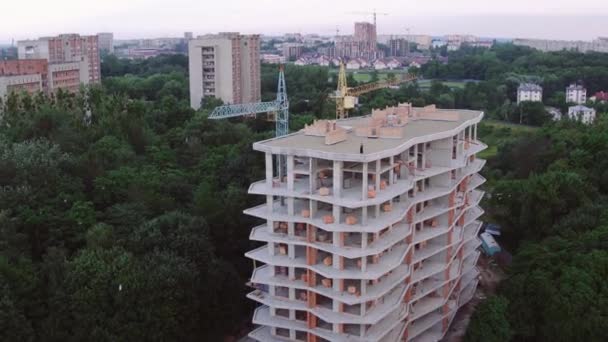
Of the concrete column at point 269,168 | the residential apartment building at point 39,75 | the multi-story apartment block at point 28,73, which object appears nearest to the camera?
the concrete column at point 269,168

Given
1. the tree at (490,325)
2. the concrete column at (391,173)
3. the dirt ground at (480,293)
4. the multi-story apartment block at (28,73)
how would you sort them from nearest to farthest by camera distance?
1. the concrete column at (391,173)
2. the tree at (490,325)
3. the dirt ground at (480,293)
4. the multi-story apartment block at (28,73)

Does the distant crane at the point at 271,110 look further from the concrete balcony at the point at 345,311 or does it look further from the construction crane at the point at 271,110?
the concrete balcony at the point at 345,311

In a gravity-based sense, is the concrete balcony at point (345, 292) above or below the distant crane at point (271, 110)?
below

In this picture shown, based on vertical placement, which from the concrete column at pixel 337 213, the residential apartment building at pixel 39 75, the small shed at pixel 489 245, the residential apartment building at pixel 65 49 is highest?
the residential apartment building at pixel 65 49

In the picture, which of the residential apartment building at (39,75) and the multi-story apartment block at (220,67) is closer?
the residential apartment building at (39,75)

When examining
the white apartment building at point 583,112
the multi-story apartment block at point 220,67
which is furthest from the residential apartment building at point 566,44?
the multi-story apartment block at point 220,67

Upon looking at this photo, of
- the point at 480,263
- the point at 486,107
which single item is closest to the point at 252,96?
the point at 486,107

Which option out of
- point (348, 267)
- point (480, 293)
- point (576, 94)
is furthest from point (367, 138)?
point (576, 94)
